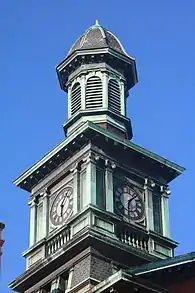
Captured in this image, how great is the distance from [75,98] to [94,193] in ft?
25.5

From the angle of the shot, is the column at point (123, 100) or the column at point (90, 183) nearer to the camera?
the column at point (90, 183)

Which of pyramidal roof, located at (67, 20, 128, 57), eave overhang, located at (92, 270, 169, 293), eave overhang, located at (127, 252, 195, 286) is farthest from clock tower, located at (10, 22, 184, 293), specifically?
eave overhang, located at (92, 270, 169, 293)

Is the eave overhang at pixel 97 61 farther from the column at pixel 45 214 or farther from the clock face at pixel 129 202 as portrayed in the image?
the clock face at pixel 129 202

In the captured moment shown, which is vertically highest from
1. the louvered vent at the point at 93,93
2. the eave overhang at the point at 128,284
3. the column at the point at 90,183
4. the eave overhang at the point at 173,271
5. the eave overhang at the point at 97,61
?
the eave overhang at the point at 97,61

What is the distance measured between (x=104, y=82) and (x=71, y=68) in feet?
7.95

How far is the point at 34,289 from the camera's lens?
5012cm

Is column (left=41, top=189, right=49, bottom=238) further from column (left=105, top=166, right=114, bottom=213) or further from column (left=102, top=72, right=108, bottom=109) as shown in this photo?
column (left=102, top=72, right=108, bottom=109)

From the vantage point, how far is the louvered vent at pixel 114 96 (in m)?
54.7

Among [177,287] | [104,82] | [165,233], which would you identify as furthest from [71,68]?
[177,287]

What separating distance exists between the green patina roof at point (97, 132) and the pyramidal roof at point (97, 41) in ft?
22.1

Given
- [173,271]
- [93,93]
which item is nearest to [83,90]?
[93,93]

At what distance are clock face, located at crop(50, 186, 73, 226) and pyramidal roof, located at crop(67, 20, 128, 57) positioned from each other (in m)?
8.86

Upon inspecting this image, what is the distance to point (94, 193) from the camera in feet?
162

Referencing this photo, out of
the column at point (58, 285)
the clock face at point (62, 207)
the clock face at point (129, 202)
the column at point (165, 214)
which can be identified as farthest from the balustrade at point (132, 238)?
the column at point (58, 285)
